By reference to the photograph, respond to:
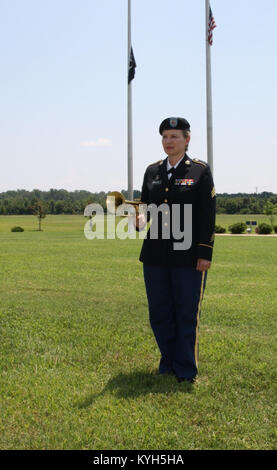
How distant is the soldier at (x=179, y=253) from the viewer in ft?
12.4

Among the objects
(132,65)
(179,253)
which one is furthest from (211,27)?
(179,253)

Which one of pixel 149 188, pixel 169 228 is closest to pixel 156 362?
pixel 169 228

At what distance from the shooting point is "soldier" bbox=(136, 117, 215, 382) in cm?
377

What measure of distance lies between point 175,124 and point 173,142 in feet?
0.51

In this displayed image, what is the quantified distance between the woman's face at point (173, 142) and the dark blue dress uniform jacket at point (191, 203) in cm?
13

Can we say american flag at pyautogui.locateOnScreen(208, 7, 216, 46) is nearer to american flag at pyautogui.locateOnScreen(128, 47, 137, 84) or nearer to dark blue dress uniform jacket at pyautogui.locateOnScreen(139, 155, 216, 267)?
american flag at pyautogui.locateOnScreen(128, 47, 137, 84)

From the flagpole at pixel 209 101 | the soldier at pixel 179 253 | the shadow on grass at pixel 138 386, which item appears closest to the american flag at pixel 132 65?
the flagpole at pixel 209 101

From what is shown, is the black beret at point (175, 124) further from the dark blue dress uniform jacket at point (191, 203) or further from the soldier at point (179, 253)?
the dark blue dress uniform jacket at point (191, 203)

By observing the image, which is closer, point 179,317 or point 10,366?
point 179,317
